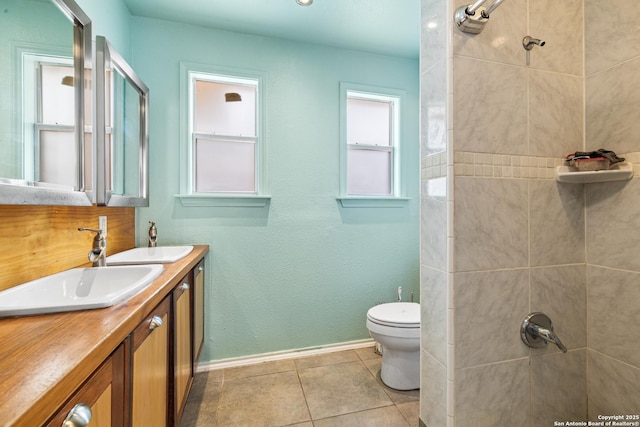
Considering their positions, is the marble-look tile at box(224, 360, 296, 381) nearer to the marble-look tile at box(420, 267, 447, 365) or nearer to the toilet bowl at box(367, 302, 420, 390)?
the toilet bowl at box(367, 302, 420, 390)

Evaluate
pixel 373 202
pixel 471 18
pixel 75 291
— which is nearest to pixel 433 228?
pixel 471 18

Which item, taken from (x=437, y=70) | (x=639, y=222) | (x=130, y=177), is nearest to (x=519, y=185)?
(x=639, y=222)

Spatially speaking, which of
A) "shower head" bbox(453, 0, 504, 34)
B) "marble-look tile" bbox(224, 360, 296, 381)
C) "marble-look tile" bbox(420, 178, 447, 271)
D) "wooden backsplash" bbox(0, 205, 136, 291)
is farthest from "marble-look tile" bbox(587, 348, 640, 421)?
"wooden backsplash" bbox(0, 205, 136, 291)

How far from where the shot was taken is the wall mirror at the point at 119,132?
4.40 ft

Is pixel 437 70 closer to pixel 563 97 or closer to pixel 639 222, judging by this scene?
pixel 563 97

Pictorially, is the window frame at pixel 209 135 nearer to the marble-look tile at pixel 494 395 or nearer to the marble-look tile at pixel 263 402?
the marble-look tile at pixel 263 402

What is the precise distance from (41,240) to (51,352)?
84 centimetres

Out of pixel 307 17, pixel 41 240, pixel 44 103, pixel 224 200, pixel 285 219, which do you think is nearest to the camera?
pixel 44 103

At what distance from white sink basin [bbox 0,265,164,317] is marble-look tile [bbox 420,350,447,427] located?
3.45ft

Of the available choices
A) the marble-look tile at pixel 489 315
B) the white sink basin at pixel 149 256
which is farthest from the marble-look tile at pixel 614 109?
the white sink basin at pixel 149 256

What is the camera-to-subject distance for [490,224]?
1018mm

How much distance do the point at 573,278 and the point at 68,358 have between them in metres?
1.57

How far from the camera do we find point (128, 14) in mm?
2047

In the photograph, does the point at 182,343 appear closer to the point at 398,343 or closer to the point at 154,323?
the point at 154,323
